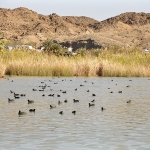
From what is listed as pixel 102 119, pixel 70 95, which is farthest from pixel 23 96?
pixel 102 119

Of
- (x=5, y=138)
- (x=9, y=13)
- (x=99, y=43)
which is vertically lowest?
(x=5, y=138)

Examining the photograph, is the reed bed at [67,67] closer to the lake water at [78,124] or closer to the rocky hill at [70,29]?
the lake water at [78,124]

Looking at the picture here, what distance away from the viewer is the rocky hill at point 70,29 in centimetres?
9231

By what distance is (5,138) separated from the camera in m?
9.36

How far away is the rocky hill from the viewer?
92312mm

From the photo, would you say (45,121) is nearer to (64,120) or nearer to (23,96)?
(64,120)

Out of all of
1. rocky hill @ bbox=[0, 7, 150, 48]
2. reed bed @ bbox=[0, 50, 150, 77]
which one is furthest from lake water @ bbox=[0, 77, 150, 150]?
rocky hill @ bbox=[0, 7, 150, 48]

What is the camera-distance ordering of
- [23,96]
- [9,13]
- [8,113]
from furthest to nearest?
[9,13] < [23,96] < [8,113]

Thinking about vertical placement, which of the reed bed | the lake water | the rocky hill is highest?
the rocky hill

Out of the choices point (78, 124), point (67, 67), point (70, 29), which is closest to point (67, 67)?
point (67, 67)

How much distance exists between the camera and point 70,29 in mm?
114688

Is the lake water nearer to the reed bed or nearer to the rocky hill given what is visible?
the reed bed

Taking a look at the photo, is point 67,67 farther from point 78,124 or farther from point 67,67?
point 78,124

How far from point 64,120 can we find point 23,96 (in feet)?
19.6
